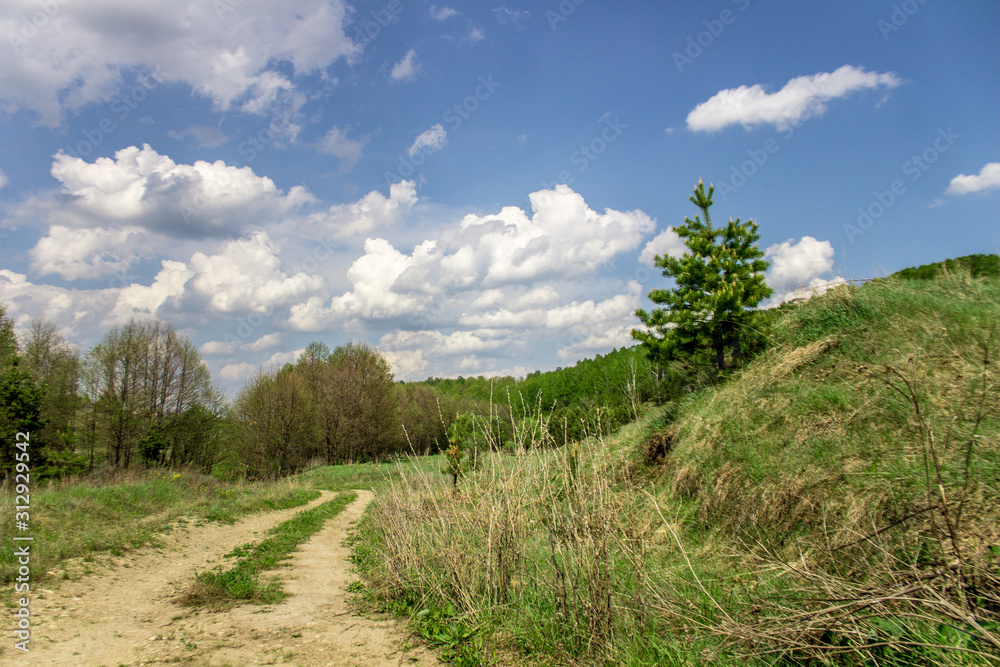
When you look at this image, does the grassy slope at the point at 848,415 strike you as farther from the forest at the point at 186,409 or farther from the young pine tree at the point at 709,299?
the forest at the point at 186,409

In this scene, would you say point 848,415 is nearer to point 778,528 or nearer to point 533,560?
point 778,528

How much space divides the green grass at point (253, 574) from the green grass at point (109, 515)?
72.8 inches

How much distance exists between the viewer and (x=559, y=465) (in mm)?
4527

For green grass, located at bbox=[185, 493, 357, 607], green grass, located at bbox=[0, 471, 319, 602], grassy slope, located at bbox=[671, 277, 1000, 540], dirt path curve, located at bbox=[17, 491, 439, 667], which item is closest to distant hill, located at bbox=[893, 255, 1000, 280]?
grassy slope, located at bbox=[671, 277, 1000, 540]

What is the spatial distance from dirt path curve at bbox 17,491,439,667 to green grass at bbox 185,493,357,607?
0.93 ft

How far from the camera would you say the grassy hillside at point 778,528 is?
2951mm

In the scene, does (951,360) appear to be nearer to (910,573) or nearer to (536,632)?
(910,573)

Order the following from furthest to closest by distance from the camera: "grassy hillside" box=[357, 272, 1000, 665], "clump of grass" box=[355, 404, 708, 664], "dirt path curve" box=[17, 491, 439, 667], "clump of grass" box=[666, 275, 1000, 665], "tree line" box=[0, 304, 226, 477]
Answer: "tree line" box=[0, 304, 226, 477] → "dirt path curve" box=[17, 491, 439, 667] → "clump of grass" box=[355, 404, 708, 664] → "grassy hillside" box=[357, 272, 1000, 665] → "clump of grass" box=[666, 275, 1000, 665]

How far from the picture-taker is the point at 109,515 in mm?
10750

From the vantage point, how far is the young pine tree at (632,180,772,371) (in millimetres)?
11016

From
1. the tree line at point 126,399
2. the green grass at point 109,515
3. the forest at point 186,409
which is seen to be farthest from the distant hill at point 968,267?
the tree line at point 126,399

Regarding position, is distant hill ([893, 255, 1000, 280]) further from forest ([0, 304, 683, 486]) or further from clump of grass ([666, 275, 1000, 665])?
forest ([0, 304, 683, 486])

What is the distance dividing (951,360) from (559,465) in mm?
5293

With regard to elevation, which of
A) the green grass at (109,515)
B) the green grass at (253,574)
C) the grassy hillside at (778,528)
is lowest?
the green grass at (253,574)
